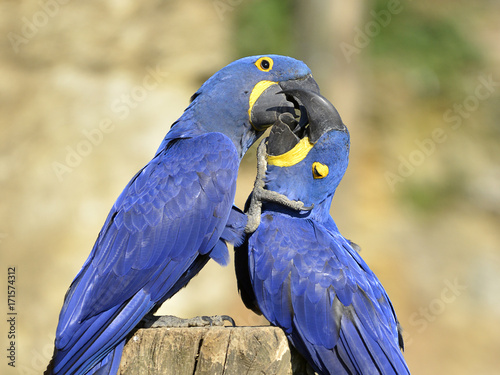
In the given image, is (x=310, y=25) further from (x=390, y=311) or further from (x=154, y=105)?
(x=390, y=311)

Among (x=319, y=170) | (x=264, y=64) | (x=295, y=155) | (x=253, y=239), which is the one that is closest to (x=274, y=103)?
(x=264, y=64)

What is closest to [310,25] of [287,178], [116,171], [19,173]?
[116,171]

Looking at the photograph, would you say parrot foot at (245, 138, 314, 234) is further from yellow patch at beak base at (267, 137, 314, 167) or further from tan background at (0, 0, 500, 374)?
tan background at (0, 0, 500, 374)

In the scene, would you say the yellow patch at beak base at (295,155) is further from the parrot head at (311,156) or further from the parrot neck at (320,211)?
the parrot neck at (320,211)

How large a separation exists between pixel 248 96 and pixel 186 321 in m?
1.23

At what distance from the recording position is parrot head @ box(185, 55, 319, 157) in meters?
3.19

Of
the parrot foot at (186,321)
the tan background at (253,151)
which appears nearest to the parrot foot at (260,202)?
the parrot foot at (186,321)

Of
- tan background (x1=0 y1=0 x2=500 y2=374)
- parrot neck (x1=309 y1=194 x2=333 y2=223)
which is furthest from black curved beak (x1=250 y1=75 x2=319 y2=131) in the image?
tan background (x1=0 y1=0 x2=500 y2=374)

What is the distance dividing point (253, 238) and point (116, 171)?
17.3 ft

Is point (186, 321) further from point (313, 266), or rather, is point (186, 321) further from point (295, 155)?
point (295, 155)

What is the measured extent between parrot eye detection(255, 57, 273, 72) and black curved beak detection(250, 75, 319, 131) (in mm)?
103

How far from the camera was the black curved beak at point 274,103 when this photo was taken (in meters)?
3.16

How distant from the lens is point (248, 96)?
10.5 ft

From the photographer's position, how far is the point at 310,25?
7.34 m
